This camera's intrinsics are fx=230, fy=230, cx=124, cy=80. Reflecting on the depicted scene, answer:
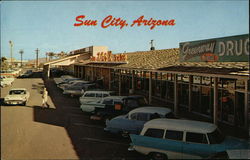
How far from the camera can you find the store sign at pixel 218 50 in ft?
27.9

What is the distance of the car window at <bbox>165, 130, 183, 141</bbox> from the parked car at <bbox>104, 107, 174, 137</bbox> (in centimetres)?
223

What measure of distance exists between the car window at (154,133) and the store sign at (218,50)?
4.14m

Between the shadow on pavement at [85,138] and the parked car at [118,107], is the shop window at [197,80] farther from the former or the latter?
the shadow on pavement at [85,138]

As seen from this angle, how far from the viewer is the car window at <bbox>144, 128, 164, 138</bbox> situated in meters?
7.44

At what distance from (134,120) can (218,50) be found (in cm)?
468

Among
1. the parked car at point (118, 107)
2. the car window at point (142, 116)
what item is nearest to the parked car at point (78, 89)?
the parked car at point (118, 107)

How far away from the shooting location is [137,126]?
9.59 meters

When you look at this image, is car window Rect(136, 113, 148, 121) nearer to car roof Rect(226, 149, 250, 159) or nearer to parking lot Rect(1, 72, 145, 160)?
parking lot Rect(1, 72, 145, 160)

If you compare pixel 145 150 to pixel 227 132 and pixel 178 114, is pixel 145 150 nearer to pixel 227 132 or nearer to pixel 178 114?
pixel 227 132

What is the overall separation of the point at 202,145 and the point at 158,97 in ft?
43.4

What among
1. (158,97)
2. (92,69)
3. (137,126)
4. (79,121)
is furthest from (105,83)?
(137,126)

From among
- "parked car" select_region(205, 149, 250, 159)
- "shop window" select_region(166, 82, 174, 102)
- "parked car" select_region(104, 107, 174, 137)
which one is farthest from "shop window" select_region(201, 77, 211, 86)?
"parked car" select_region(205, 149, 250, 159)

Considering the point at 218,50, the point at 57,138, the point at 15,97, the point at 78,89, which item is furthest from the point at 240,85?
the point at 15,97

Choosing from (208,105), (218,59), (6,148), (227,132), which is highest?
(218,59)
